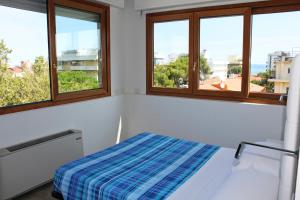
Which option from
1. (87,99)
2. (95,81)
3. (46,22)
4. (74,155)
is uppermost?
(46,22)

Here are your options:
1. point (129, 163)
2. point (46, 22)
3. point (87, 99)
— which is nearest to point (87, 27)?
point (46, 22)

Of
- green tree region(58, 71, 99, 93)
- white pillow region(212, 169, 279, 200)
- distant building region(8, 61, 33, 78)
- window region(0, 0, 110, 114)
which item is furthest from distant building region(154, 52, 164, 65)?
white pillow region(212, 169, 279, 200)

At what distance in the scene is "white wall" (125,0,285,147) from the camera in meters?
3.23

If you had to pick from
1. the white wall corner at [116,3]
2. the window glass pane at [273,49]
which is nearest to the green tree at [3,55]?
the white wall corner at [116,3]

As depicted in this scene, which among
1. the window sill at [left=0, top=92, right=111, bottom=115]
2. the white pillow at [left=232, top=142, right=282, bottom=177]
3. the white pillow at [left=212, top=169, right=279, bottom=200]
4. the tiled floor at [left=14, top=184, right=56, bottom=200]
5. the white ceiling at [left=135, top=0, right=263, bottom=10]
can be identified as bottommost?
the tiled floor at [left=14, top=184, right=56, bottom=200]

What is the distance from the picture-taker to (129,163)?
2.24 m

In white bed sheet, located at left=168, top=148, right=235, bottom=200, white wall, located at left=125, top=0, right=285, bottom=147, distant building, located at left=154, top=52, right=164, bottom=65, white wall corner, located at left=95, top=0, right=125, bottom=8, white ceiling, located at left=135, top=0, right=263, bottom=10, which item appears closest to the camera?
white bed sheet, located at left=168, top=148, right=235, bottom=200

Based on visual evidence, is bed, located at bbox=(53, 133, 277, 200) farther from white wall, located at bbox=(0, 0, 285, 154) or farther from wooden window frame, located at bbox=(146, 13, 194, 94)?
wooden window frame, located at bbox=(146, 13, 194, 94)

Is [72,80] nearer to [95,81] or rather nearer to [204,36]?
[95,81]

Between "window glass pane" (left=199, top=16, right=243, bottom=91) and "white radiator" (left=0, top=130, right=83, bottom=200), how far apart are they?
1.97 metres

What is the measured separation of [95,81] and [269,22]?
8.14 ft

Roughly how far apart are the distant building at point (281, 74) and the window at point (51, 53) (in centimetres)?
234

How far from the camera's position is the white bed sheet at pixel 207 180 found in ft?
5.71

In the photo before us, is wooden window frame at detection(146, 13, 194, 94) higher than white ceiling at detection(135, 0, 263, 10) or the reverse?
the reverse
